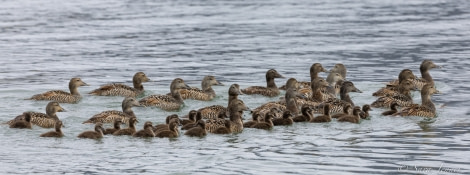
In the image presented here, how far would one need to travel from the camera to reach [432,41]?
33.6m

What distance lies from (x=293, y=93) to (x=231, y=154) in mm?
4030

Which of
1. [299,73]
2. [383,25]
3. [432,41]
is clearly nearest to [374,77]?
[299,73]

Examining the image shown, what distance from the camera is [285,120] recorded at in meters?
17.4

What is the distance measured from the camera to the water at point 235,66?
14.5 meters

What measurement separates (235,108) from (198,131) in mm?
1215

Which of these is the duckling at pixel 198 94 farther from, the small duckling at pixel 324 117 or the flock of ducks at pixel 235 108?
the small duckling at pixel 324 117

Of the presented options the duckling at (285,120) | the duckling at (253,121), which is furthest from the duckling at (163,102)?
the duckling at (285,120)

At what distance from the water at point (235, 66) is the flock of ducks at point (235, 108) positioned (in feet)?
0.73

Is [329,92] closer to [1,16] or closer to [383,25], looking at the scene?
[383,25]

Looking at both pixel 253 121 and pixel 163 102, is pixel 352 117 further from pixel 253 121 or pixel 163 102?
pixel 163 102

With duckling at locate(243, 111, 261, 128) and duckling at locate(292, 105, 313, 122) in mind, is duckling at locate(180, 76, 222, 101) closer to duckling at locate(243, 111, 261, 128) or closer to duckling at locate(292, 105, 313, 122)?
duckling at locate(243, 111, 261, 128)

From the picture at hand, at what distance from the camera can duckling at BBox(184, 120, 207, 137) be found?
1622 cm

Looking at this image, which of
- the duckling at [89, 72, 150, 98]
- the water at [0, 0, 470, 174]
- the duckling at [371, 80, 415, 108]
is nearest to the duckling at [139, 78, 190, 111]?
the water at [0, 0, 470, 174]

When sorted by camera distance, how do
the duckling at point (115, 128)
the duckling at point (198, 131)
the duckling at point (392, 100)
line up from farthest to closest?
the duckling at point (392, 100), the duckling at point (115, 128), the duckling at point (198, 131)
